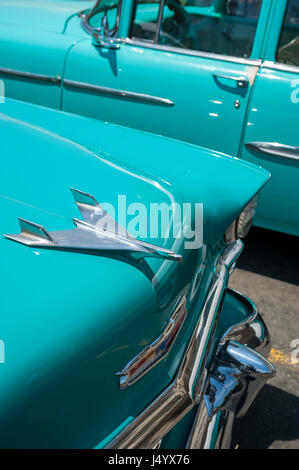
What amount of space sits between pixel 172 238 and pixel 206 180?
334mm

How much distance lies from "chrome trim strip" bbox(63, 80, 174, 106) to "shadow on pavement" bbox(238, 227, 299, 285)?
0.99m

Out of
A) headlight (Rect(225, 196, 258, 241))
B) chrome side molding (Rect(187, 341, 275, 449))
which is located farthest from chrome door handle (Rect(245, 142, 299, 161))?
chrome side molding (Rect(187, 341, 275, 449))

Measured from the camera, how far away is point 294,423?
184cm

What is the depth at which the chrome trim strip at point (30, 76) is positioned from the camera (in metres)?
2.74

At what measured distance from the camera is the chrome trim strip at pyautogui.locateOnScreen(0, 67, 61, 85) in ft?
9.00

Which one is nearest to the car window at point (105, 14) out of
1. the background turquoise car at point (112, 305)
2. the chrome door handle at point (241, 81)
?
the chrome door handle at point (241, 81)

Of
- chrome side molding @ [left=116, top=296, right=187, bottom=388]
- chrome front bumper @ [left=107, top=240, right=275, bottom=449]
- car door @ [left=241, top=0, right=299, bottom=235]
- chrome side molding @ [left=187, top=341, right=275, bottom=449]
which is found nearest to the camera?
chrome side molding @ [left=116, top=296, right=187, bottom=388]

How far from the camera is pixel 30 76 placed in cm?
278

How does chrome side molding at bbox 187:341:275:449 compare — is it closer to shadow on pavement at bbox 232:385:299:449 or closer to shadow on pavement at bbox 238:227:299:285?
shadow on pavement at bbox 232:385:299:449

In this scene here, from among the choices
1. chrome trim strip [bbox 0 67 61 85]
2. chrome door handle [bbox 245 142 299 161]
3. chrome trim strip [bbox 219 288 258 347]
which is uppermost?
chrome trim strip [bbox 0 67 61 85]

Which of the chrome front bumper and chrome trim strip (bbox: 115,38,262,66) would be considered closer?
the chrome front bumper
